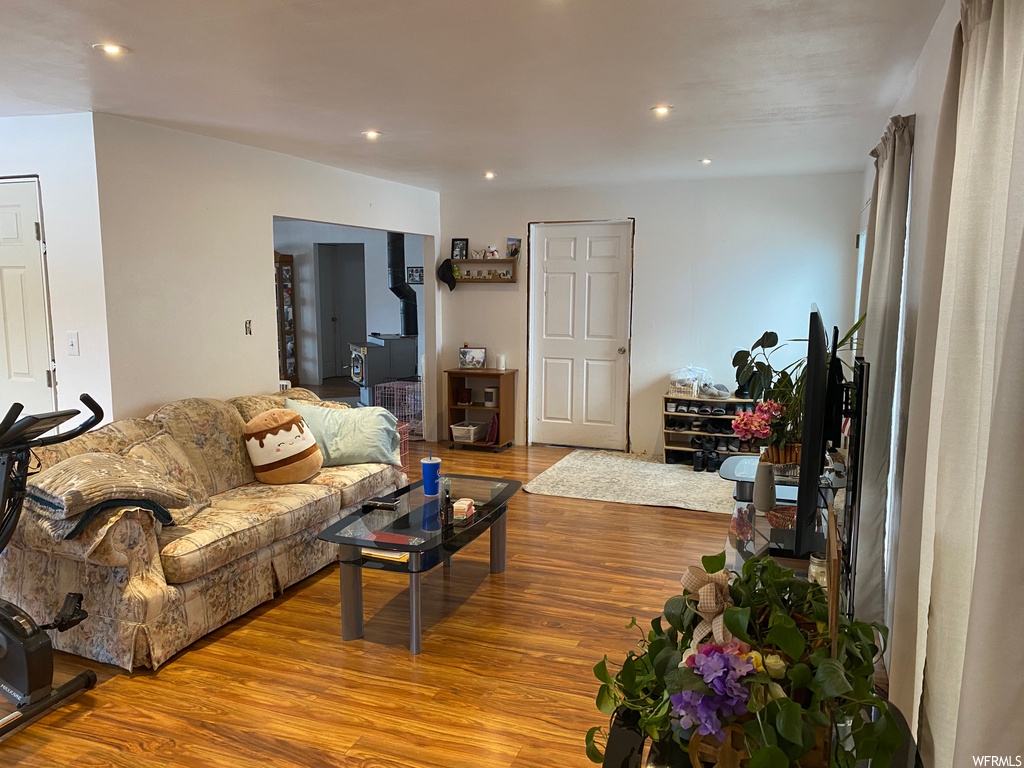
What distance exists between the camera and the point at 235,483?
3.98 metres

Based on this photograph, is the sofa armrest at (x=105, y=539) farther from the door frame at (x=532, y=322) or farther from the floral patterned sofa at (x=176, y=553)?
the door frame at (x=532, y=322)

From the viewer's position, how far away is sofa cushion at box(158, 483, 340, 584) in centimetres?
297

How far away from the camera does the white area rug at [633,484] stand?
5.25 metres

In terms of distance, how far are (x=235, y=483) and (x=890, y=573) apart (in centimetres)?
325

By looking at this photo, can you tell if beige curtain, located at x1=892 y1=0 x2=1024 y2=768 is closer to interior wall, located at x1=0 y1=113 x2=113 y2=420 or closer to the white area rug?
the white area rug

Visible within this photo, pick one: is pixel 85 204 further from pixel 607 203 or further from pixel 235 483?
pixel 607 203

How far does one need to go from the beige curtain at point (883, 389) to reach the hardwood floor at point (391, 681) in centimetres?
100

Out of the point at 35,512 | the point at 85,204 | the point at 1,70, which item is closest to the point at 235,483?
the point at 35,512

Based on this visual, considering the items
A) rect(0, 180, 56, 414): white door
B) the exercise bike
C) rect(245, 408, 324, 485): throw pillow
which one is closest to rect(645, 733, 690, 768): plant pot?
the exercise bike

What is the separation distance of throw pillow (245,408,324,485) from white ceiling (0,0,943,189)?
5.49 ft

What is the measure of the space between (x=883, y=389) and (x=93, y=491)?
121 inches

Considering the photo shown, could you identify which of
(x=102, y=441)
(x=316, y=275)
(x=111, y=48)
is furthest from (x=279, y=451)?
(x=316, y=275)

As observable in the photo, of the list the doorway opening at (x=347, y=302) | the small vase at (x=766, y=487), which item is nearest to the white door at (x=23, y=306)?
the small vase at (x=766, y=487)

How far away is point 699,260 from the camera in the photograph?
632cm
